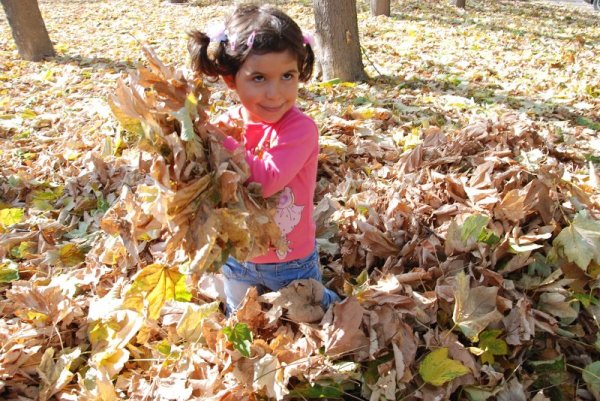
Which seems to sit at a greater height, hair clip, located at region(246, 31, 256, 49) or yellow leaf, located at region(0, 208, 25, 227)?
hair clip, located at region(246, 31, 256, 49)

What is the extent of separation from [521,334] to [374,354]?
0.69 metres

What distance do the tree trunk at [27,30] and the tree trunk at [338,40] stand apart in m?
4.04

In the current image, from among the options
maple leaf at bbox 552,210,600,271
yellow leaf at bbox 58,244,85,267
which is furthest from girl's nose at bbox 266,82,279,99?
yellow leaf at bbox 58,244,85,267

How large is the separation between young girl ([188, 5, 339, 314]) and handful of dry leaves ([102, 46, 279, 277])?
0.37 ft

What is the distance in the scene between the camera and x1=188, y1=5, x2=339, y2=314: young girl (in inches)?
63.5

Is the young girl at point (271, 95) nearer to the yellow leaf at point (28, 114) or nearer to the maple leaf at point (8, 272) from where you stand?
the maple leaf at point (8, 272)

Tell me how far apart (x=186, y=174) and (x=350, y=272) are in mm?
1346

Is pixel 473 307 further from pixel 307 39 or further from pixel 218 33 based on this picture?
pixel 218 33

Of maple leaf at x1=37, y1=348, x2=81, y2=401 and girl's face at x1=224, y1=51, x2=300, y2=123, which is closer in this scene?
girl's face at x1=224, y1=51, x2=300, y2=123

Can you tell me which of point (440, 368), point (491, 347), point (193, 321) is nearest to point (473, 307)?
point (491, 347)

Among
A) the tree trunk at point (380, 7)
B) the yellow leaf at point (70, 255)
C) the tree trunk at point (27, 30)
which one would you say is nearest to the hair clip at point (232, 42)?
the yellow leaf at point (70, 255)

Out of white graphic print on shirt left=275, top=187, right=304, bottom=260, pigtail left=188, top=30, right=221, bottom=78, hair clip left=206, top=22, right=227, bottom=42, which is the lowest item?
white graphic print on shirt left=275, top=187, right=304, bottom=260

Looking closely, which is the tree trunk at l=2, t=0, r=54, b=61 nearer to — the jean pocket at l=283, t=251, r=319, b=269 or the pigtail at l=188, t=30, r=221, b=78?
the pigtail at l=188, t=30, r=221, b=78

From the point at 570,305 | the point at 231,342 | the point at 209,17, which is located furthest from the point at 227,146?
the point at 209,17
